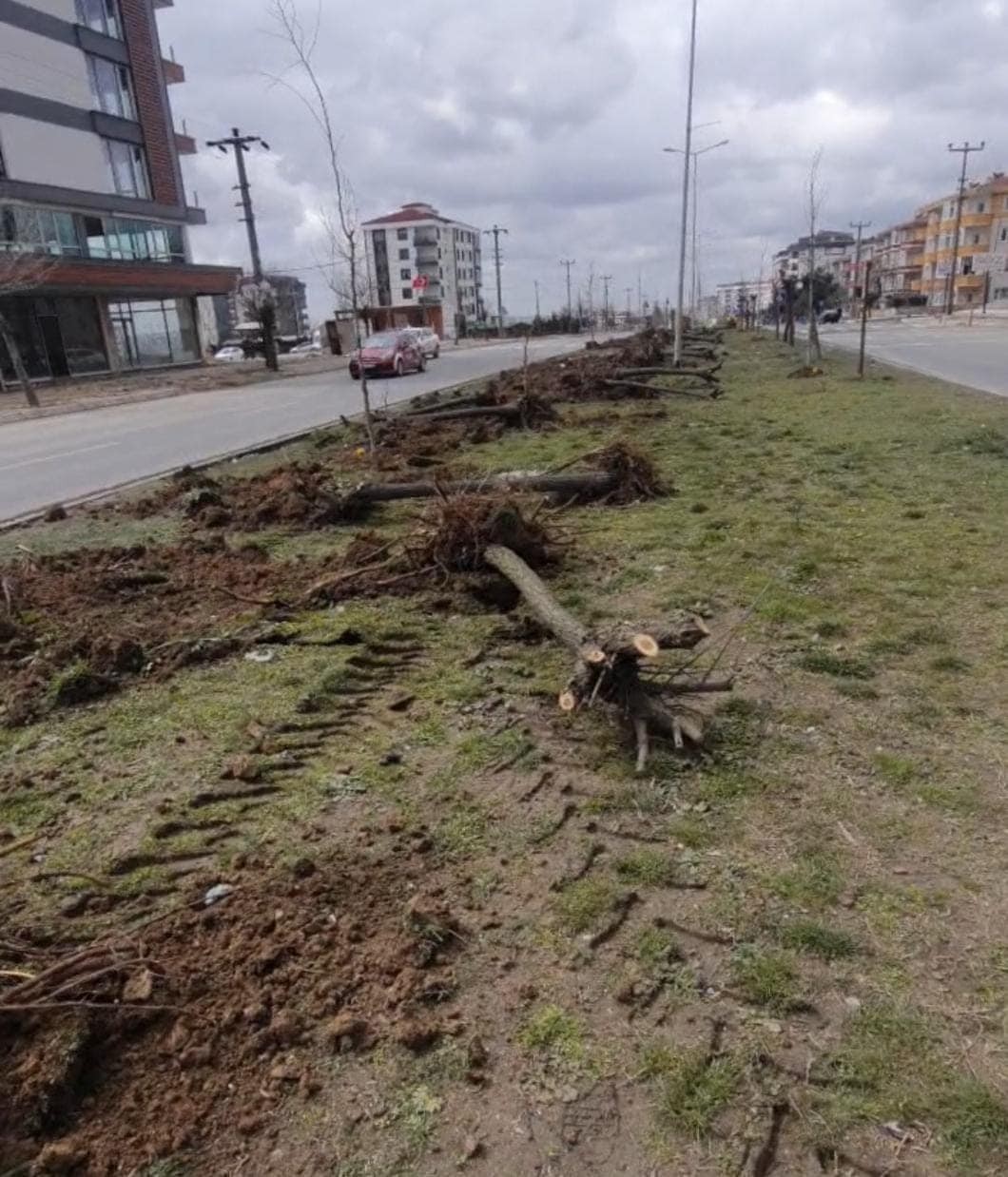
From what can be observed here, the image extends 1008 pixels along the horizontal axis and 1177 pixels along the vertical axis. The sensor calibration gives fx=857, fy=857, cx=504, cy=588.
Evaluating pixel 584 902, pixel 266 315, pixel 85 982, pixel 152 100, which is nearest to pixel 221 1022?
pixel 85 982

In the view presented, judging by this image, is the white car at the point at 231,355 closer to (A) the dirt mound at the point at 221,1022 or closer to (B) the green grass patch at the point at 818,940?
(A) the dirt mound at the point at 221,1022

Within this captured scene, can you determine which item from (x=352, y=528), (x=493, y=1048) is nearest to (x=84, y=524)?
(x=352, y=528)

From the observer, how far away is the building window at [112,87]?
4047 cm

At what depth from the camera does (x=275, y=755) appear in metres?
3.94

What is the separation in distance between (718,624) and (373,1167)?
3.79m

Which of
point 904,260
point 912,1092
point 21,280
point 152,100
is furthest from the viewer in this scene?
point 904,260

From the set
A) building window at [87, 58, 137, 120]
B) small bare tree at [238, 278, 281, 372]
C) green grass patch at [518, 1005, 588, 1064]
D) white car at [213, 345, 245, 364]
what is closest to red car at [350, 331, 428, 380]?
small bare tree at [238, 278, 281, 372]

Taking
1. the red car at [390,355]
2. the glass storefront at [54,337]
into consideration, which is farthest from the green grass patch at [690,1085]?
the glass storefront at [54,337]

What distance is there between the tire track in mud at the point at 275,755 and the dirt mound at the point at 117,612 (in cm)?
100

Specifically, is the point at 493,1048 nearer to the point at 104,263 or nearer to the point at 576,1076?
the point at 576,1076

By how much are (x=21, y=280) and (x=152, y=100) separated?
72.1 ft

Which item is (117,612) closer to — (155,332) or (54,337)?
(54,337)

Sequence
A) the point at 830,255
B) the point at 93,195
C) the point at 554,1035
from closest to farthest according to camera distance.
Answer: the point at 554,1035
the point at 93,195
the point at 830,255

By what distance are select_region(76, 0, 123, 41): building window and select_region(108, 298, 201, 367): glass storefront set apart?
494 inches
